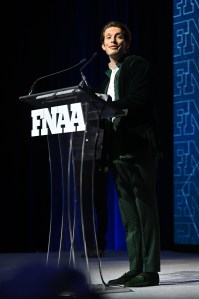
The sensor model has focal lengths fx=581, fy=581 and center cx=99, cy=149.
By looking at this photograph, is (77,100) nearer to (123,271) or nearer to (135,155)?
(135,155)

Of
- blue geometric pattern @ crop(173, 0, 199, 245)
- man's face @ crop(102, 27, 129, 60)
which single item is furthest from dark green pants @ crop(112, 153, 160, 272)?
blue geometric pattern @ crop(173, 0, 199, 245)

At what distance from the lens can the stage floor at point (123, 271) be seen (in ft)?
6.06

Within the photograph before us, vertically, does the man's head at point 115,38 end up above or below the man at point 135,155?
above

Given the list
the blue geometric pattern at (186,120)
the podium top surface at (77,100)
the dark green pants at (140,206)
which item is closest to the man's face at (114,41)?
the podium top surface at (77,100)

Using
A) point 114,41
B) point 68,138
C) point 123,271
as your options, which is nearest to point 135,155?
point 68,138

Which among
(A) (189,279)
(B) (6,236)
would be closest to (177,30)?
(B) (6,236)

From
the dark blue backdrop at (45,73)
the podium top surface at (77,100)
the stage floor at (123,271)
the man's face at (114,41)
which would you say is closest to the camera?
the stage floor at (123,271)

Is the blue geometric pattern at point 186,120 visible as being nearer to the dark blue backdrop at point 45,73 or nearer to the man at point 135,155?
the dark blue backdrop at point 45,73

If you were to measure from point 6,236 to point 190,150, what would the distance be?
1.79 metres

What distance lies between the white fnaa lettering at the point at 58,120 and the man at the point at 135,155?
340 millimetres

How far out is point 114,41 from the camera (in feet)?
7.84

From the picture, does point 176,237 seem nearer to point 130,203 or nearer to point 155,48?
point 155,48

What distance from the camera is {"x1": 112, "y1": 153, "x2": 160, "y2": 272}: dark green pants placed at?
2.43m

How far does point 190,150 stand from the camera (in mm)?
5035
